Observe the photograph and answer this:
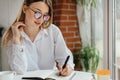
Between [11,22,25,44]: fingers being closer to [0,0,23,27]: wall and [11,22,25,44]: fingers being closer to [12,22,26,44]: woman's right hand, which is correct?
[12,22,26,44]: woman's right hand

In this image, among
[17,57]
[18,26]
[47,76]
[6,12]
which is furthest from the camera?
[6,12]

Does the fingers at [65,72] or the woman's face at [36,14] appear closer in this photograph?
the fingers at [65,72]

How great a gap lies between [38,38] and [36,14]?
0.21 m

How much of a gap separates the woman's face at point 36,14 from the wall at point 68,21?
3.14 feet

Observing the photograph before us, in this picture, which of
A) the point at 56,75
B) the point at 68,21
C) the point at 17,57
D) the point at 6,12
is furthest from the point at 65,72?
the point at 6,12

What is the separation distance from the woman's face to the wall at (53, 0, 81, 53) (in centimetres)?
96

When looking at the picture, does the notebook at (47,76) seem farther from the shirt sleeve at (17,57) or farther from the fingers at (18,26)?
the fingers at (18,26)

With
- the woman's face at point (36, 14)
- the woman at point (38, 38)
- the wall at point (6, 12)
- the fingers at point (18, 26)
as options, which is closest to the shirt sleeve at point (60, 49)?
the woman at point (38, 38)

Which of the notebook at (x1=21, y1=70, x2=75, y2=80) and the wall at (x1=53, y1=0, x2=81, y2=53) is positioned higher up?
the wall at (x1=53, y1=0, x2=81, y2=53)

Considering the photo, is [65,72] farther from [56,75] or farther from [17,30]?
[17,30]

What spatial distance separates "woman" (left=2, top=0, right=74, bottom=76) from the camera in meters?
1.82

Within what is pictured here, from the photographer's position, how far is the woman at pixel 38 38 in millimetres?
1818

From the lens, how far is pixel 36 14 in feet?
6.08

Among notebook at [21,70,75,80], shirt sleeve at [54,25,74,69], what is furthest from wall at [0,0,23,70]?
notebook at [21,70,75,80]
